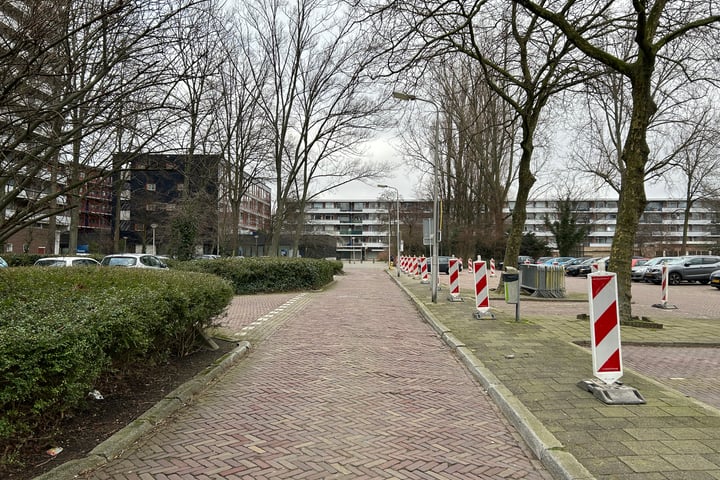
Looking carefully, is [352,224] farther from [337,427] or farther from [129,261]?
[337,427]

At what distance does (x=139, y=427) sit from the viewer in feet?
14.5

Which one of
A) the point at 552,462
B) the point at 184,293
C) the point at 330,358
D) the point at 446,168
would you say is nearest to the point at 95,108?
the point at 184,293

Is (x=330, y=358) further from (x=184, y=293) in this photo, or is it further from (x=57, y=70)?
(x=57, y=70)

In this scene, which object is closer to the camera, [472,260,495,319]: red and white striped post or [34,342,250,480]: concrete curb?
[34,342,250,480]: concrete curb

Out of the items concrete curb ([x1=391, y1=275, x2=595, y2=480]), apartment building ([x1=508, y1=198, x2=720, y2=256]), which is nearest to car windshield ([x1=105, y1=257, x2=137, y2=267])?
concrete curb ([x1=391, y1=275, x2=595, y2=480])

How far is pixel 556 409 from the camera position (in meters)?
5.00

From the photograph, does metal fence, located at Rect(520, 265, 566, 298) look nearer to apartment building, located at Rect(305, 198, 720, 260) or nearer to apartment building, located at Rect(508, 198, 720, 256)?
apartment building, located at Rect(305, 198, 720, 260)

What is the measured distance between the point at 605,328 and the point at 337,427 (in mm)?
2982

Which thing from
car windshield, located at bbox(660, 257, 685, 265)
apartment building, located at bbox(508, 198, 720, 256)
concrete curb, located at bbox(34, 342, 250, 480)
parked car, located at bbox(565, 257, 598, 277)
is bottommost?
concrete curb, located at bbox(34, 342, 250, 480)

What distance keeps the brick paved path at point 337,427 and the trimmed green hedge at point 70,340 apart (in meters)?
0.64

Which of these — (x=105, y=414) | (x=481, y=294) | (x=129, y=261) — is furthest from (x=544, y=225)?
(x=105, y=414)

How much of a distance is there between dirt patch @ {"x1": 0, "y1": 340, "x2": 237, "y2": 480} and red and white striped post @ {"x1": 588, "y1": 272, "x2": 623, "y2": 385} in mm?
4621

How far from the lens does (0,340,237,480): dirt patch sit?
3.60 meters

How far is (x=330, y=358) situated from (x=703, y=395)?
4.84m
